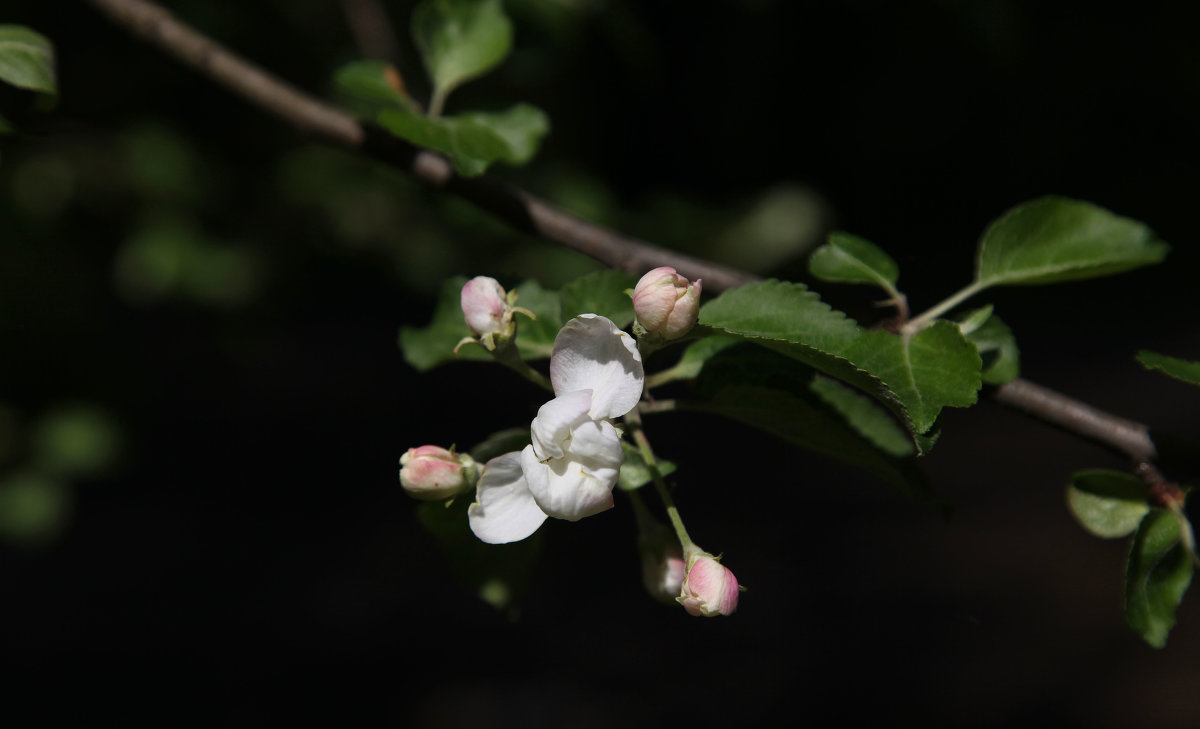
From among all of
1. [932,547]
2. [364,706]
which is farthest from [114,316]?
[932,547]

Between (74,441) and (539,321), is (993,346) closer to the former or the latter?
(539,321)

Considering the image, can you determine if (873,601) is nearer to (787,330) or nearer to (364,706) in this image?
(364,706)

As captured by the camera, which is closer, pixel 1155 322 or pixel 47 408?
pixel 47 408

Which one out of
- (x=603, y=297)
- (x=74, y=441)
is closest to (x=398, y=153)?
(x=603, y=297)

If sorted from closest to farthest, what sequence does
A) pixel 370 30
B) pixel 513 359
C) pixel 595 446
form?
1. pixel 595 446
2. pixel 513 359
3. pixel 370 30

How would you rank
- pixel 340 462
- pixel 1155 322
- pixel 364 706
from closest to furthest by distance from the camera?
pixel 364 706, pixel 340 462, pixel 1155 322

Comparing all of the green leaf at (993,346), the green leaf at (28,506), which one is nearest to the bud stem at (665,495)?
the green leaf at (993,346)
